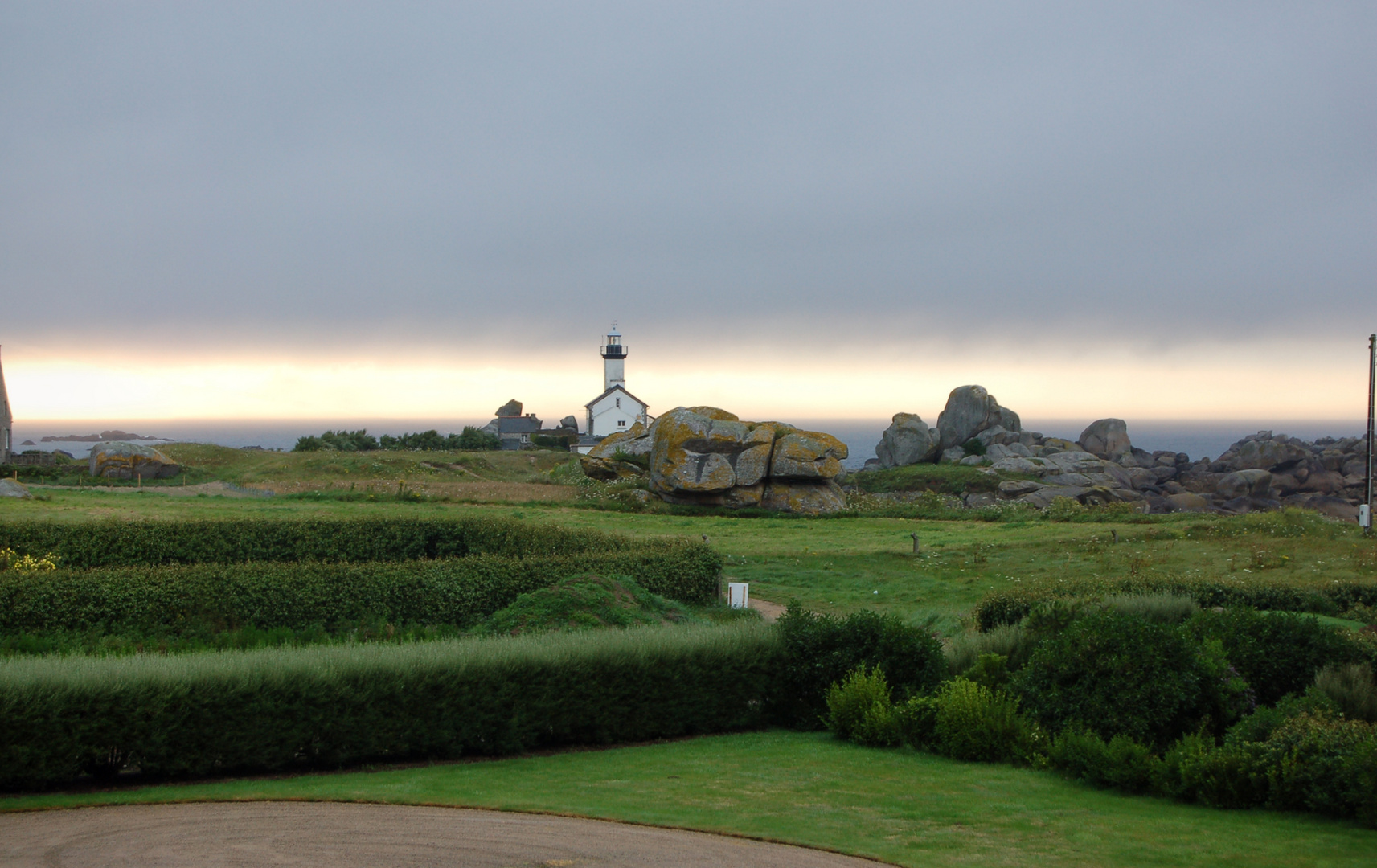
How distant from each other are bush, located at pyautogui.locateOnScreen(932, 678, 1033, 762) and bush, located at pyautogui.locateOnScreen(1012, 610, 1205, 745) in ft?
1.56

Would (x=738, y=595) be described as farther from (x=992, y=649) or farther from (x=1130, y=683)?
(x=1130, y=683)

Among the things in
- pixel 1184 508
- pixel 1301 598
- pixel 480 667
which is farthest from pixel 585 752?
pixel 1184 508

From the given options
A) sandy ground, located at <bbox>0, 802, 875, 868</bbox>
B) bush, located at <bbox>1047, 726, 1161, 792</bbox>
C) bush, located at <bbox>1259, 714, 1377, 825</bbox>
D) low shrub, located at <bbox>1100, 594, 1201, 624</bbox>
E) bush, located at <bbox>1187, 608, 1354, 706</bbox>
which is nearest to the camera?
sandy ground, located at <bbox>0, 802, 875, 868</bbox>

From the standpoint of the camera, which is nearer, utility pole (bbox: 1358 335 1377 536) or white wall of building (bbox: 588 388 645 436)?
utility pole (bbox: 1358 335 1377 536)

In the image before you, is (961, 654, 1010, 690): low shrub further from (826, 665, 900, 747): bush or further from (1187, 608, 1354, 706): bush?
(1187, 608, 1354, 706): bush

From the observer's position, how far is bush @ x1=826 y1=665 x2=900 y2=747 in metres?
9.69

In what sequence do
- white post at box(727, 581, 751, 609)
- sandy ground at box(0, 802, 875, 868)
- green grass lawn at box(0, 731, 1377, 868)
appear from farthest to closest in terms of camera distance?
white post at box(727, 581, 751, 609)
green grass lawn at box(0, 731, 1377, 868)
sandy ground at box(0, 802, 875, 868)

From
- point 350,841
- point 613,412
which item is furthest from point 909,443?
point 350,841

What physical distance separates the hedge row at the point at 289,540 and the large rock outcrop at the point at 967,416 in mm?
54030

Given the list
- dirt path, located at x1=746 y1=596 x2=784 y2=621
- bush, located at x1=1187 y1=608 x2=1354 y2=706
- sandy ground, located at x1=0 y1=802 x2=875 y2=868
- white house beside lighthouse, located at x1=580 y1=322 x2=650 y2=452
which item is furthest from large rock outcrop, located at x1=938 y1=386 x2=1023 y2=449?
sandy ground, located at x1=0 y1=802 x2=875 y2=868

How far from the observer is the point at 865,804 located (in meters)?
7.47

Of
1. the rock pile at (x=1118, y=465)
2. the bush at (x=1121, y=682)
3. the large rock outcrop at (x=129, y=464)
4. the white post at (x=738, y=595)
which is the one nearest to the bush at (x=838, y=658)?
the bush at (x=1121, y=682)

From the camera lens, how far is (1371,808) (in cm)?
671

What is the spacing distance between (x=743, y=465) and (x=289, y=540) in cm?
1688
